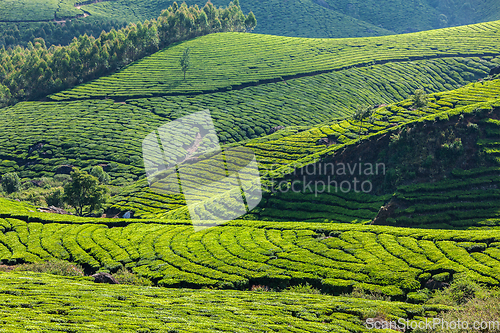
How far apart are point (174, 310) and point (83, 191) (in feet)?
135

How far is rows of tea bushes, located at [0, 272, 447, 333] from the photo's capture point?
72.4ft

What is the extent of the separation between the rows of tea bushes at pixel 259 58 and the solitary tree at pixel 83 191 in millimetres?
63334

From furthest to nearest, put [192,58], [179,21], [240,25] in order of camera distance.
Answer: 1. [240,25]
2. [179,21]
3. [192,58]

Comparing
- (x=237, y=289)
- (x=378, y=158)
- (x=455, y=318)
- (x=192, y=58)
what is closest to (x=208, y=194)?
(x=378, y=158)

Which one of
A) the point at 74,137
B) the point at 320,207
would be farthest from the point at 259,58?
the point at 320,207

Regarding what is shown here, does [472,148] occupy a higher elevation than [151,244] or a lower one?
higher

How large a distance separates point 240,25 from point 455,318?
562ft

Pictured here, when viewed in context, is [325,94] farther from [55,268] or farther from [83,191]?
[55,268]

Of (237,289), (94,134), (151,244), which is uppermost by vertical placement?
(237,289)

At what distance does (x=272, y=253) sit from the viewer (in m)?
37.4

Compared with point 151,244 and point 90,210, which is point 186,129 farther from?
point 151,244

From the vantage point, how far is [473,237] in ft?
110

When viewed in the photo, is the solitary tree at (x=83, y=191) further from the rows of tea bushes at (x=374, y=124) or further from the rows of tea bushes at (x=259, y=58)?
the rows of tea bushes at (x=259, y=58)

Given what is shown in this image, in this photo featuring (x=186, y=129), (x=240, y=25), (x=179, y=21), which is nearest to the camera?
(x=186, y=129)
